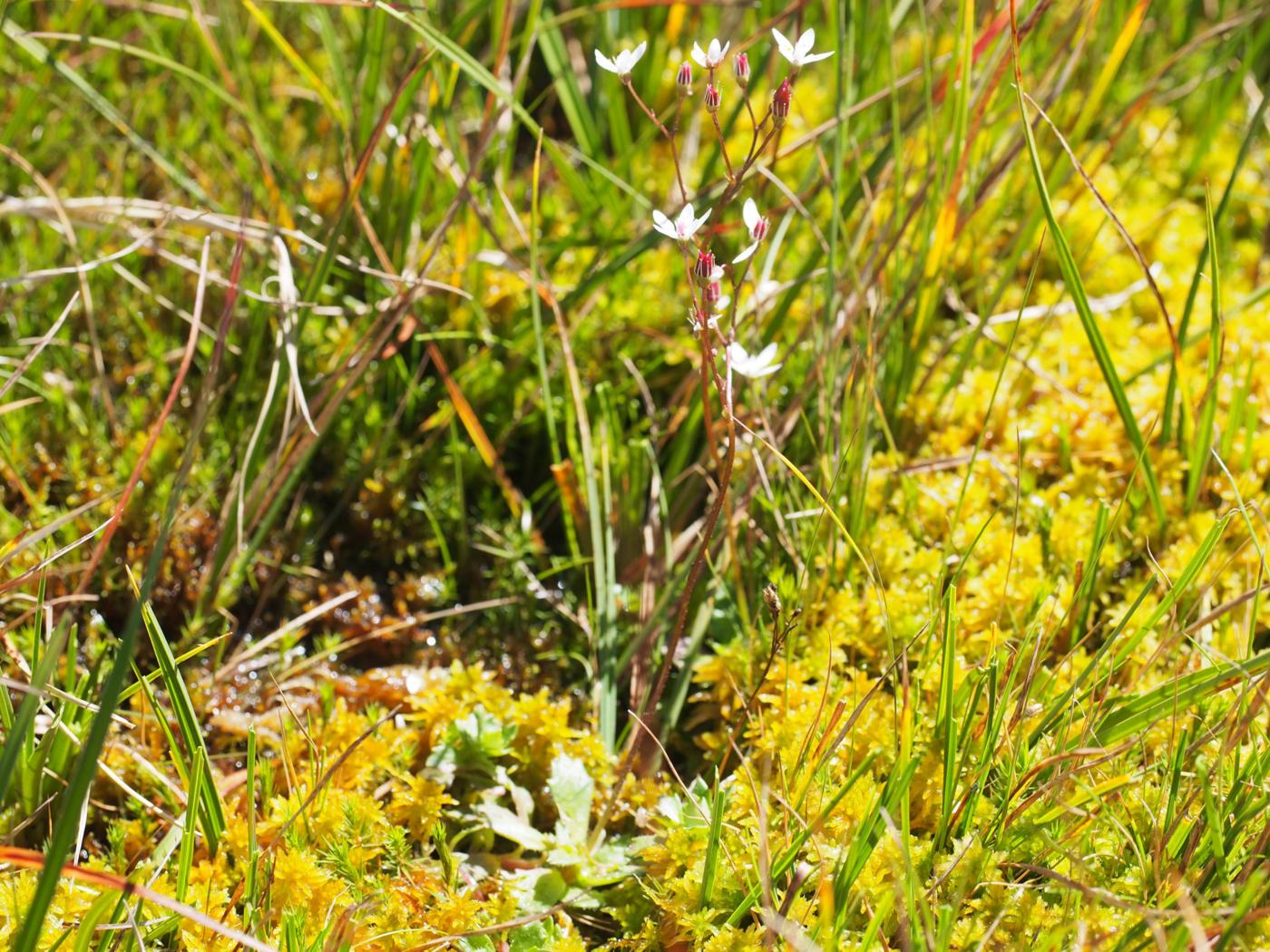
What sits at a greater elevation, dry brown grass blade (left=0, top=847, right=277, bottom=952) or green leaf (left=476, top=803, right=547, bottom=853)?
dry brown grass blade (left=0, top=847, right=277, bottom=952)

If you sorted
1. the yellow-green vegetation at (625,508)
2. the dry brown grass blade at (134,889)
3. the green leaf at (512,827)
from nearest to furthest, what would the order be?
1. the dry brown grass blade at (134,889)
2. the yellow-green vegetation at (625,508)
3. the green leaf at (512,827)

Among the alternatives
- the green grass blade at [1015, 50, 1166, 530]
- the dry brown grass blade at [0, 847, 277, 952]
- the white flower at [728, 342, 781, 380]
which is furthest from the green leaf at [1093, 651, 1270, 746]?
the dry brown grass blade at [0, 847, 277, 952]

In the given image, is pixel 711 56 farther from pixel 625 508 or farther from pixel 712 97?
pixel 625 508

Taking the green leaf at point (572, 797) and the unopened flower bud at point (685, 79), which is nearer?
the unopened flower bud at point (685, 79)

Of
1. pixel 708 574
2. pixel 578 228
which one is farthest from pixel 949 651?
pixel 578 228

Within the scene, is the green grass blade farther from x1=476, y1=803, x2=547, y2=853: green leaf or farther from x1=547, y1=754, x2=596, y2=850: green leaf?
x1=476, y1=803, x2=547, y2=853: green leaf

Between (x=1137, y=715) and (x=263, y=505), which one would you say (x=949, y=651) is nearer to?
(x=1137, y=715)

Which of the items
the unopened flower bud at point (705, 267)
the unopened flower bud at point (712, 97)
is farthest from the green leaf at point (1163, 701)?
the unopened flower bud at point (712, 97)

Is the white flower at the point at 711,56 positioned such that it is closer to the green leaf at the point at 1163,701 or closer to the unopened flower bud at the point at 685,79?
the unopened flower bud at the point at 685,79

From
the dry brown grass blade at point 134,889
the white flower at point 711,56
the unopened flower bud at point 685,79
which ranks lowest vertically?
the dry brown grass blade at point 134,889
